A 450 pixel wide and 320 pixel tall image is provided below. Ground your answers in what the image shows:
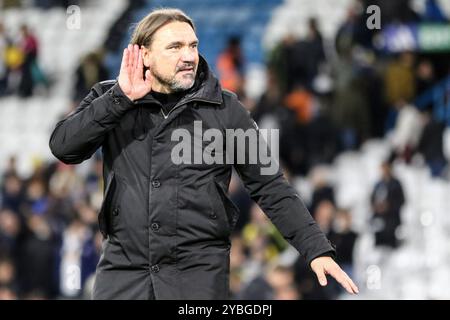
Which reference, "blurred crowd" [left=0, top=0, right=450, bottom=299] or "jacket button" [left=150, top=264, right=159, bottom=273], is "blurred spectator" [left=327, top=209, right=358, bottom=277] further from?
"jacket button" [left=150, top=264, right=159, bottom=273]

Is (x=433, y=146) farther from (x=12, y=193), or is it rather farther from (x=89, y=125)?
(x=89, y=125)

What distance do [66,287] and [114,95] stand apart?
6.83 m

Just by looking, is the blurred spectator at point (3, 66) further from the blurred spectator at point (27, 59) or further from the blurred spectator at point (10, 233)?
the blurred spectator at point (10, 233)

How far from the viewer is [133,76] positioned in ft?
13.7

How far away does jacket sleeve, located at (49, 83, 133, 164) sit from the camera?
4125 mm

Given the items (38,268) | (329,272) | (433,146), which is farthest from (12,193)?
(329,272)

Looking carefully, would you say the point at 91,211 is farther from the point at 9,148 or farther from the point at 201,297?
the point at 201,297

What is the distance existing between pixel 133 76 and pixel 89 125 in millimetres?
241

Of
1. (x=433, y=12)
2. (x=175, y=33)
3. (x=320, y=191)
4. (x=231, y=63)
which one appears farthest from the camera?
(x=231, y=63)

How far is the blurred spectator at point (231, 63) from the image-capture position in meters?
12.6

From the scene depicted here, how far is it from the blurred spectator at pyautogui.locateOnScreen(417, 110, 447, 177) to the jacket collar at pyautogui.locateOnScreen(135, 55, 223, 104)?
7.07 m

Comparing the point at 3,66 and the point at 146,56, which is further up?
the point at 3,66

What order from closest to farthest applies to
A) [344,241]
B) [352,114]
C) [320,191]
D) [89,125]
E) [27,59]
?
[89,125]
[344,241]
[320,191]
[352,114]
[27,59]

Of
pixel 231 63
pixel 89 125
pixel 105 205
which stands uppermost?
pixel 231 63
